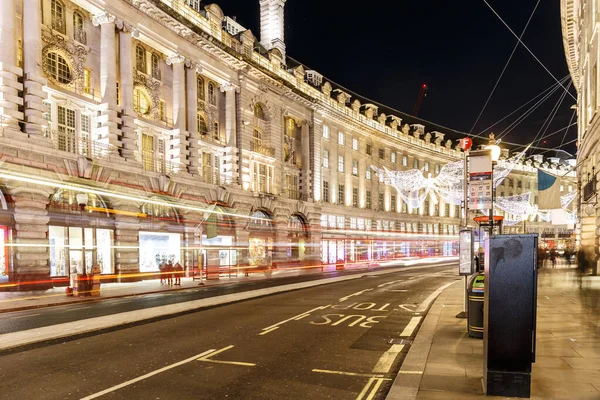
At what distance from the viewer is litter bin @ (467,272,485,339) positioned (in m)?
9.15

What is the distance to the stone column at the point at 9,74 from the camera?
845 inches

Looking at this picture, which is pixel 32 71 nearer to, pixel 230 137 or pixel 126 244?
pixel 126 244

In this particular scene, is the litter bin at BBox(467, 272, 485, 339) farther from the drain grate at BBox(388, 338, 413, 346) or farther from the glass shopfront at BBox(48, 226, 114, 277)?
the glass shopfront at BBox(48, 226, 114, 277)

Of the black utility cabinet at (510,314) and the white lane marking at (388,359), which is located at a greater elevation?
the black utility cabinet at (510,314)

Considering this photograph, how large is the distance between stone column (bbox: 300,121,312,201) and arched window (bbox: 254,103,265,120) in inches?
287

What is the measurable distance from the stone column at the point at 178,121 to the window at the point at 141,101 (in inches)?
87.0

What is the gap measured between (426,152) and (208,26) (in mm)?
47967

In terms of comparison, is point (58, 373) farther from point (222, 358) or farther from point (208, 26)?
point (208, 26)

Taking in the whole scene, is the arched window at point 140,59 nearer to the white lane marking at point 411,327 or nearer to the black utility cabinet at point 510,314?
the white lane marking at point 411,327

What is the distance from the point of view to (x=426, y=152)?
2894 inches

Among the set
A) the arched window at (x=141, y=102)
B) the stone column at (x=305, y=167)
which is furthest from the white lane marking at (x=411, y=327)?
the stone column at (x=305, y=167)

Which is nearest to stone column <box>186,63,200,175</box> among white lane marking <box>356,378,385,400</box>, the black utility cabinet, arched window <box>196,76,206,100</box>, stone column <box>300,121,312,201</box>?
arched window <box>196,76,206,100</box>

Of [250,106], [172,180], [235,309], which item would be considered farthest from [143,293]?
[250,106]

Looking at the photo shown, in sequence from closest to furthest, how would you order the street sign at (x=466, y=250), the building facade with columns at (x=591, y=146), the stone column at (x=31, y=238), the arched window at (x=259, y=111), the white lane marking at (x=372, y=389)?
the white lane marking at (x=372, y=389)
the street sign at (x=466, y=250)
the building facade with columns at (x=591, y=146)
the stone column at (x=31, y=238)
the arched window at (x=259, y=111)
